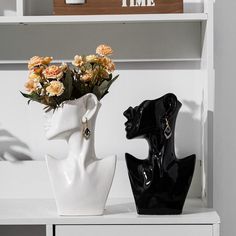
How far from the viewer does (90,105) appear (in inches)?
74.4

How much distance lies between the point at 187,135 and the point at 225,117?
13cm

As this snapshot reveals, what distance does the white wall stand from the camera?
2.21 metres

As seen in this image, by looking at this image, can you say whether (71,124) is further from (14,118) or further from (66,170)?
(14,118)

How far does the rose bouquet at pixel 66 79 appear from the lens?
5.97 ft

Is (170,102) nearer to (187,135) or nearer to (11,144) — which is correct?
(187,135)

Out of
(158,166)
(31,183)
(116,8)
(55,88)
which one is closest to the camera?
(55,88)

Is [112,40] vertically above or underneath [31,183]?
above

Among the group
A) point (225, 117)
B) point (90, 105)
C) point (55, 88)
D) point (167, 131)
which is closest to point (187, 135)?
point (225, 117)

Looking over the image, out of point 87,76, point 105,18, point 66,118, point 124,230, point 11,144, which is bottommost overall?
point 124,230

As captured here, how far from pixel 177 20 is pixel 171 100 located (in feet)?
0.80

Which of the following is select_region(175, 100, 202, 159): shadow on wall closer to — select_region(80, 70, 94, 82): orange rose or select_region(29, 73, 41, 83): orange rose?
select_region(80, 70, 94, 82): orange rose


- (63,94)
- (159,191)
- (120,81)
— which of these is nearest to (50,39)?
(120,81)

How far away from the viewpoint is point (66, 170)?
1.88 metres

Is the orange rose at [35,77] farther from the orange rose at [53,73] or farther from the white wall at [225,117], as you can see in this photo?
the white wall at [225,117]
